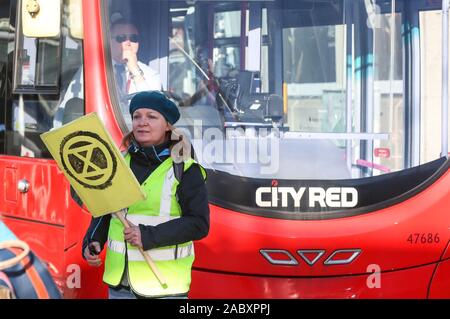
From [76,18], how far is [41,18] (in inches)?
7.2

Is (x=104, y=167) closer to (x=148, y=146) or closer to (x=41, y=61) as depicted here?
(x=148, y=146)

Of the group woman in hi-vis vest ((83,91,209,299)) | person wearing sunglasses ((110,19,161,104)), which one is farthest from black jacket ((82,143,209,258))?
person wearing sunglasses ((110,19,161,104))

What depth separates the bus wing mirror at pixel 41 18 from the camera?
479 centimetres

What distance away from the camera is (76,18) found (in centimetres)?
487

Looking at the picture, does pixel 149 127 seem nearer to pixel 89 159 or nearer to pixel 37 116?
pixel 89 159

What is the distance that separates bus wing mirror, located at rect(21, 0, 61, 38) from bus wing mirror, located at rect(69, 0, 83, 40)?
67mm

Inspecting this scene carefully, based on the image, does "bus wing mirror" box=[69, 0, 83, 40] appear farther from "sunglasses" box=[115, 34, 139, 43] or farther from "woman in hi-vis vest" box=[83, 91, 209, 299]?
"woman in hi-vis vest" box=[83, 91, 209, 299]

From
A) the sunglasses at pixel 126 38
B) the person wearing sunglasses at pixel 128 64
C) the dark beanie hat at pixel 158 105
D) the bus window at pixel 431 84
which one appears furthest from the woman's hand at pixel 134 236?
the bus window at pixel 431 84

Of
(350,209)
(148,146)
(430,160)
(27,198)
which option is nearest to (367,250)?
(350,209)

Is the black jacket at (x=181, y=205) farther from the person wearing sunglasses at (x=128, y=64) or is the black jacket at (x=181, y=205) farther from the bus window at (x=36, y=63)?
the bus window at (x=36, y=63)

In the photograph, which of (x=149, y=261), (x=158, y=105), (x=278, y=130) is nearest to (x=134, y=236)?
(x=149, y=261)

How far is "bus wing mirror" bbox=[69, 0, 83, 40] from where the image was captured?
15.9 ft
